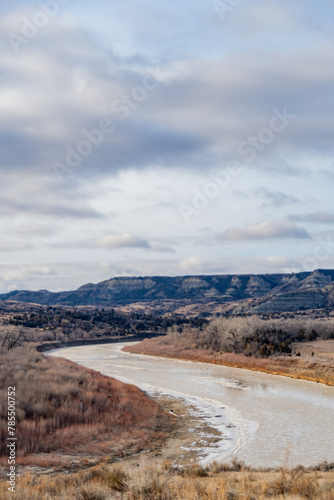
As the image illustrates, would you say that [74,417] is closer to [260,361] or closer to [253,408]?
[253,408]

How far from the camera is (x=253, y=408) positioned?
89.1 ft

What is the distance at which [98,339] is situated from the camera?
9231 centimetres

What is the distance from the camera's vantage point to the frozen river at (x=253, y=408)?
18203 mm

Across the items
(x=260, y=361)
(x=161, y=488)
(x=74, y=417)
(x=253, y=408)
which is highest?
(x=161, y=488)

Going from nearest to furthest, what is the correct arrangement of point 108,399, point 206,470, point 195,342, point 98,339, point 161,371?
point 206,470 → point 108,399 → point 161,371 → point 195,342 → point 98,339

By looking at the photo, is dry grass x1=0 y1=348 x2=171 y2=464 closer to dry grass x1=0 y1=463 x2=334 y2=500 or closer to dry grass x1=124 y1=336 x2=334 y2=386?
dry grass x1=0 y1=463 x2=334 y2=500

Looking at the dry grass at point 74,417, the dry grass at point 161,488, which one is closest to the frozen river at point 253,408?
the dry grass at point 161,488

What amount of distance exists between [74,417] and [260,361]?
31.6m

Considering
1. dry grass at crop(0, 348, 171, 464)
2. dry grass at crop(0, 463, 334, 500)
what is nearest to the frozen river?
dry grass at crop(0, 463, 334, 500)

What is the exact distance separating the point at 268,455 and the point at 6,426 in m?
10.8

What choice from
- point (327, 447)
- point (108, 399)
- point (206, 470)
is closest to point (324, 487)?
point (206, 470)

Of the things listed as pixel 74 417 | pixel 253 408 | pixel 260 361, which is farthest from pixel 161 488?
pixel 260 361

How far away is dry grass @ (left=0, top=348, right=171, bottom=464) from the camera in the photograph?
17.6 metres

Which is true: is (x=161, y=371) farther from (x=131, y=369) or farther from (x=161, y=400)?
(x=161, y=400)
